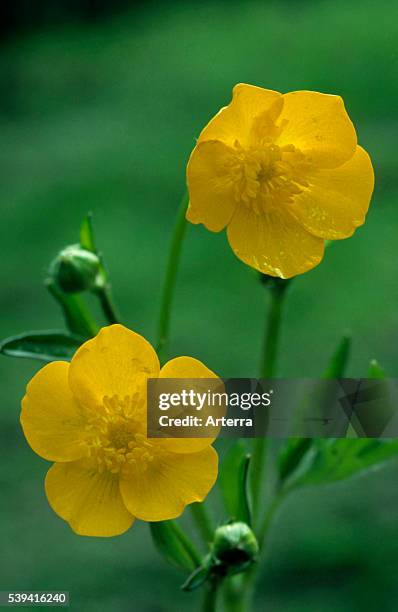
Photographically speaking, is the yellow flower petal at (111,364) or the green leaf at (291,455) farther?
the green leaf at (291,455)

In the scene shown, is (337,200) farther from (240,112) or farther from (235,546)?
(235,546)

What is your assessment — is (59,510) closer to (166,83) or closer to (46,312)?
(46,312)

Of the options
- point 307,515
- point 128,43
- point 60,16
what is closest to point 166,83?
point 128,43

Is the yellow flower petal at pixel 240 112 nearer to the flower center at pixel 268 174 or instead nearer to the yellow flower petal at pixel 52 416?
the flower center at pixel 268 174

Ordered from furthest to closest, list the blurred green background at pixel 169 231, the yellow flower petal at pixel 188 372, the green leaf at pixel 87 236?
the blurred green background at pixel 169 231 → the green leaf at pixel 87 236 → the yellow flower petal at pixel 188 372

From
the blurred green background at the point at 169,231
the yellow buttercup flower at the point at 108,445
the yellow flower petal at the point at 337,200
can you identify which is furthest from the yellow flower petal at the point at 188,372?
the blurred green background at the point at 169,231

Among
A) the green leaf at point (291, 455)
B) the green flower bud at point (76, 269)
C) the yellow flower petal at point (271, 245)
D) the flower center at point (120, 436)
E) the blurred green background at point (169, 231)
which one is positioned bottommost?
the blurred green background at point (169, 231)
